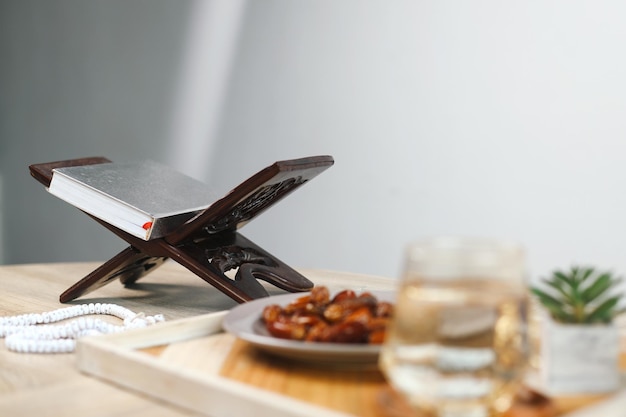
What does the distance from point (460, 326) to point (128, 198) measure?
0.78 metres

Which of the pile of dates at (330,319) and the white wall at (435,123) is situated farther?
the white wall at (435,123)

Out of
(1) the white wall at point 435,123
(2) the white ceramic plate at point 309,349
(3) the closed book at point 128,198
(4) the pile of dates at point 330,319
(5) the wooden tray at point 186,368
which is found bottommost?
(5) the wooden tray at point 186,368

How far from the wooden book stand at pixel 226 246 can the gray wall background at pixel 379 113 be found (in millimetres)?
1493

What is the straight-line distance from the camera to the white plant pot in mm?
661

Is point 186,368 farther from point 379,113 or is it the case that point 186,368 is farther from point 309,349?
point 379,113

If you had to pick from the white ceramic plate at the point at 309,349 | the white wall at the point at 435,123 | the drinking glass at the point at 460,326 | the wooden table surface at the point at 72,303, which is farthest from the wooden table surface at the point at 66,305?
the white wall at the point at 435,123

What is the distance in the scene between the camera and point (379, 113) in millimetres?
3043

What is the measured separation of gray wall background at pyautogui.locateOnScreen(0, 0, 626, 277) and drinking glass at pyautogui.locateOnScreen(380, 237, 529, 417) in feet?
6.77

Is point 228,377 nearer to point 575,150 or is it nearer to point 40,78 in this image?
point 575,150

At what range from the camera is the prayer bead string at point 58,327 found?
37.4 inches

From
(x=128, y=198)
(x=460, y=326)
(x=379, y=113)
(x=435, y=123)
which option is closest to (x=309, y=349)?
(x=460, y=326)

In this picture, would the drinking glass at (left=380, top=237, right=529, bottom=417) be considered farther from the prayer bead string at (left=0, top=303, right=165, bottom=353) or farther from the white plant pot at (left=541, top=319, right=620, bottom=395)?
the prayer bead string at (left=0, top=303, right=165, bottom=353)

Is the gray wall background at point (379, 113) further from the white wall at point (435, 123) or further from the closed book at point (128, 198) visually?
the closed book at point (128, 198)

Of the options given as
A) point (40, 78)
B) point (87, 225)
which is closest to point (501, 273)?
point (87, 225)
